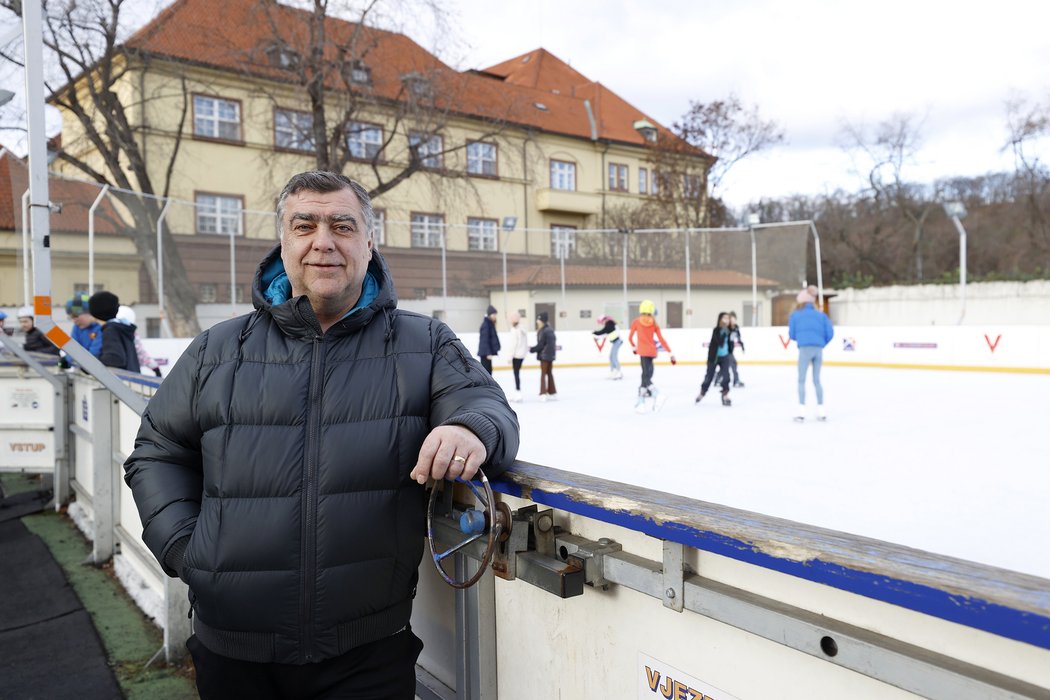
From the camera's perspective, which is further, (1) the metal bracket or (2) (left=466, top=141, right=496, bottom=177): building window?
(2) (left=466, top=141, right=496, bottom=177): building window

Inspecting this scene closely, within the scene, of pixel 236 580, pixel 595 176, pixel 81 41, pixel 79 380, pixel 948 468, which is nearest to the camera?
pixel 236 580

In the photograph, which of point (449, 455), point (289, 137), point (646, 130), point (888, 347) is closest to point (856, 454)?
point (449, 455)

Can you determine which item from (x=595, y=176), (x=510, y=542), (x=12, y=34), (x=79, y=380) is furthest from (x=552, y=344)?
Result: (x=595, y=176)

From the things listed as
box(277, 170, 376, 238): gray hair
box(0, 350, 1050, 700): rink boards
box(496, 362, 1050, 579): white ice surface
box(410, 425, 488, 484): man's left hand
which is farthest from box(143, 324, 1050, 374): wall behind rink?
box(410, 425, 488, 484): man's left hand

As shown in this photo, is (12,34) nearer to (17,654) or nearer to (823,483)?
(17,654)

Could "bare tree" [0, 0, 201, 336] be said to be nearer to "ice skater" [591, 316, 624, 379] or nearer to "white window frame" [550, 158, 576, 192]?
"ice skater" [591, 316, 624, 379]

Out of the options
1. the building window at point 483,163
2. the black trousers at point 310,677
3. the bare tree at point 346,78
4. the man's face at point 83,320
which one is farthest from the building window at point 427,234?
the black trousers at point 310,677

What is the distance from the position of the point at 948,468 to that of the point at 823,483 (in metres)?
1.40

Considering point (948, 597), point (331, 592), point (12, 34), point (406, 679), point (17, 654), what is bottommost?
point (17, 654)

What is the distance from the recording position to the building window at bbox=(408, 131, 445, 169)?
19.1m

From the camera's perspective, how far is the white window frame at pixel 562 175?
35.1 meters

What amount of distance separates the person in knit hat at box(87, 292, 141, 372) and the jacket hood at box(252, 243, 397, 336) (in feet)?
13.6

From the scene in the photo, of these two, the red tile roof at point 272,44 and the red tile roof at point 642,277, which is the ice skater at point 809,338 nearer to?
the red tile roof at point 642,277

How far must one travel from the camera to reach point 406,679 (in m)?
1.60
